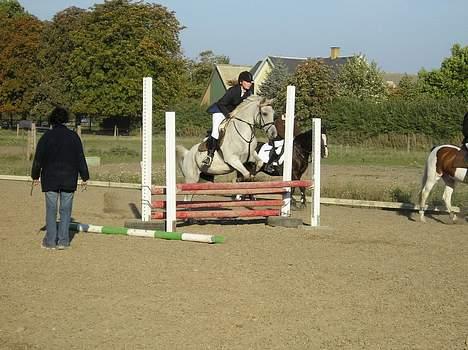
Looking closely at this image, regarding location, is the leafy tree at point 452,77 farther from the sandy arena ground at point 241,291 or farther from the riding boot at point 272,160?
the sandy arena ground at point 241,291

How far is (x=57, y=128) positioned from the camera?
10.3 m

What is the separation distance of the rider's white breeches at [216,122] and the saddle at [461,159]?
452 centimetres

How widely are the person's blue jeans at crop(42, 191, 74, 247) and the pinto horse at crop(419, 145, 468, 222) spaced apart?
23.3 feet

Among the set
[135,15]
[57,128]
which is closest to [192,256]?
[57,128]

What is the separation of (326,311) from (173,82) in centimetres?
5923

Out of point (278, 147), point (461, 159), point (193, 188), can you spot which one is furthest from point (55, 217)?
point (461, 159)

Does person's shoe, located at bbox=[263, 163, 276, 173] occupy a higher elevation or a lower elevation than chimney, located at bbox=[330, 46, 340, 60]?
lower

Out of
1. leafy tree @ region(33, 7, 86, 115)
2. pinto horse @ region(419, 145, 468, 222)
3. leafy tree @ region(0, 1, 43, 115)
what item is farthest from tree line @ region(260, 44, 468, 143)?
pinto horse @ region(419, 145, 468, 222)

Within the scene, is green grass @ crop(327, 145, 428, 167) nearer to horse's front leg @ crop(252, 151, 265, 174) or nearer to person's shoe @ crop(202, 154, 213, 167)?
horse's front leg @ crop(252, 151, 265, 174)

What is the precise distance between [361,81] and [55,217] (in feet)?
180

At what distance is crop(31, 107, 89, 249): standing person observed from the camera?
33.1ft

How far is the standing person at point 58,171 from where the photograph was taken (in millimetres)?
10086

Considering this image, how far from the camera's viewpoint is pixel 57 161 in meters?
10.1

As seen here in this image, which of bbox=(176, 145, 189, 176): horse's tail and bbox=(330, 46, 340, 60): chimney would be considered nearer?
bbox=(176, 145, 189, 176): horse's tail
